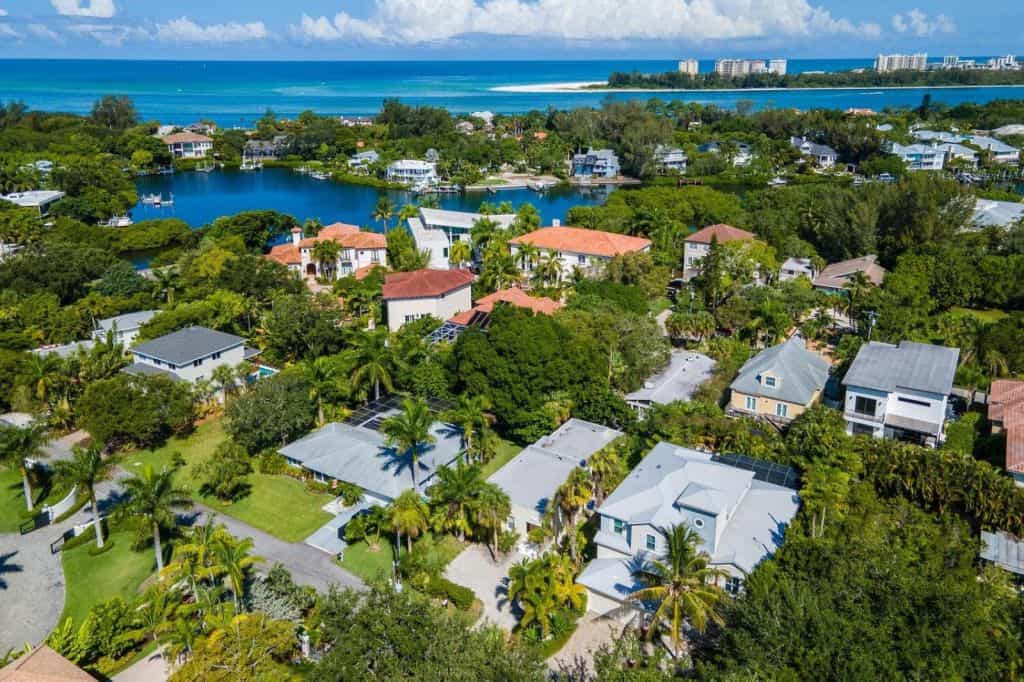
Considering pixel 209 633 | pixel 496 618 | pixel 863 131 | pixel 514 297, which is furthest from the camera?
pixel 863 131

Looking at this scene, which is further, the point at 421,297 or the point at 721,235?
the point at 721,235

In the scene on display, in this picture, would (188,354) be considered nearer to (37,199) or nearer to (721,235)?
(721,235)

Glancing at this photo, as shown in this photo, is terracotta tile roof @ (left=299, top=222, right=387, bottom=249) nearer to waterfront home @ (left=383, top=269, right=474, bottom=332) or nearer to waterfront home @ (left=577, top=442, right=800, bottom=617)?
waterfront home @ (left=383, top=269, right=474, bottom=332)

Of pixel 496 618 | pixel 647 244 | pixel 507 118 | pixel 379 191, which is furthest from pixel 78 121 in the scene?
pixel 496 618

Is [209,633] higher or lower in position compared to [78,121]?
lower

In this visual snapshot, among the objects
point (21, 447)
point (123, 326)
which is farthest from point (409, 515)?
point (123, 326)

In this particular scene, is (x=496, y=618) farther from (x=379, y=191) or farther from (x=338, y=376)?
(x=379, y=191)

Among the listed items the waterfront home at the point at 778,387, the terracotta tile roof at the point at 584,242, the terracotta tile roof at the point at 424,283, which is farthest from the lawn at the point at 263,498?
the terracotta tile roof at the point at 584,242

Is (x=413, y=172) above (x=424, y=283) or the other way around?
the other way around

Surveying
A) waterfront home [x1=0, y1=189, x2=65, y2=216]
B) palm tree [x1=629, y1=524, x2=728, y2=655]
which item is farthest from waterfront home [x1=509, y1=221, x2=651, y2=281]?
waterfront home [x1=0, y1=189, x2=65, y2=216]
